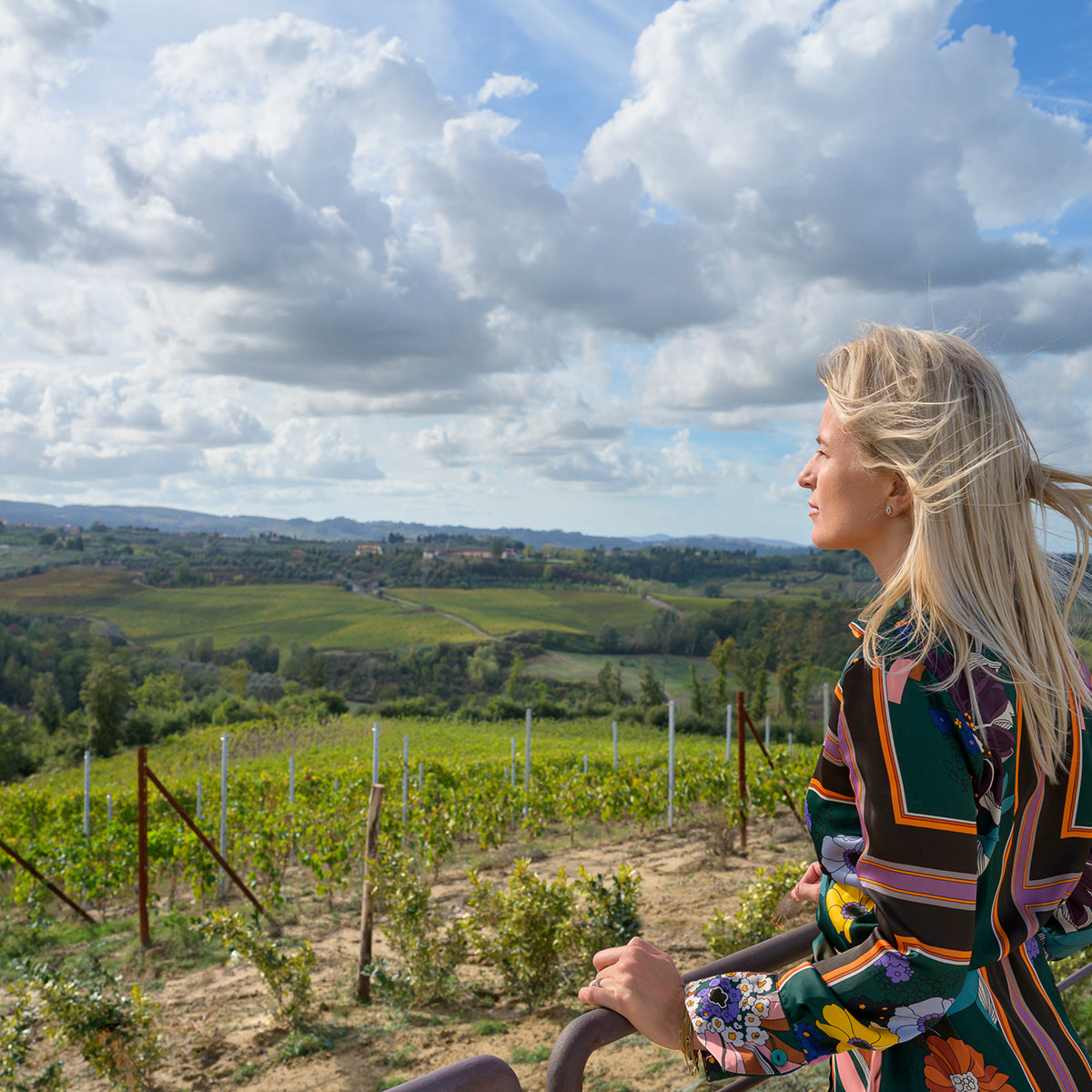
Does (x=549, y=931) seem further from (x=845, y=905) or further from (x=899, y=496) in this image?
(x=899, y=496)

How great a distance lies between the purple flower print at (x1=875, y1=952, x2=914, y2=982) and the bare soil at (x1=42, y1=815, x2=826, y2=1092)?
3.23m

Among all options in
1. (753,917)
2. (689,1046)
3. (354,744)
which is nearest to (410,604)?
(354,744)

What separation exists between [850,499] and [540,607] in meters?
73.0

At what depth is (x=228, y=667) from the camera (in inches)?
2190

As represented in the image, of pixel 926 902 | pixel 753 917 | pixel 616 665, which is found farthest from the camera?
pixel 616 665

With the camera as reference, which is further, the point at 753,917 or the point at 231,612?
the point at 231,612

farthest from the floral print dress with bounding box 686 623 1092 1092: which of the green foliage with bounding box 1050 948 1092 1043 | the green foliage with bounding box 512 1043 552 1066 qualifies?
the green foliage with bounding box 512 1043 552 1066

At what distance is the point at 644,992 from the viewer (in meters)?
0.92

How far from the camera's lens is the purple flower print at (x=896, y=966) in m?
0.75

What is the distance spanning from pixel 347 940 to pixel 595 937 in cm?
272

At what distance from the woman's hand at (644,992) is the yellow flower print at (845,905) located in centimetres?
18

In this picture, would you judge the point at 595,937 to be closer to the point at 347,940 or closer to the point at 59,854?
the point at 347,940

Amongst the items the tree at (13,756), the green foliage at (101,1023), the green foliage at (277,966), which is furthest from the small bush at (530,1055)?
the tree at (13,756)

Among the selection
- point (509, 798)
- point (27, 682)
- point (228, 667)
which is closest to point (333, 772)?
point (509, 798)
